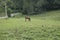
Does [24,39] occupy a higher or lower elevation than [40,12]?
higher

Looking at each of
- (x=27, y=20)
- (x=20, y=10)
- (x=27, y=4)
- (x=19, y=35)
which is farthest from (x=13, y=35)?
(x=20, y=10)

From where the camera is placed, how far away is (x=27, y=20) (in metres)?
21.9

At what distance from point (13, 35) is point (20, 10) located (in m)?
34.8

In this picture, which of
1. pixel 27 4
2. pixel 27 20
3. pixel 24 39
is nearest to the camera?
pixel 24 39

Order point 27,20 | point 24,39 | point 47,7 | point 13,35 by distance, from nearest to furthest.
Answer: point 24,39, point 13,35, point 27,20, point 47,7

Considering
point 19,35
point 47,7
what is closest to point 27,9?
point 47,7

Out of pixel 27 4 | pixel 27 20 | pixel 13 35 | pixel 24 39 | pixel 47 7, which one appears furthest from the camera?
pixel 47 7

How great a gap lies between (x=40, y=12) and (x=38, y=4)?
245 cm

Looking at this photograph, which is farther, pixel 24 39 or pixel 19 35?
pixel 19 35

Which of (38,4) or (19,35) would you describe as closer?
(19,35)

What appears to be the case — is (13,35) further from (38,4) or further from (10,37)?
(38,4)

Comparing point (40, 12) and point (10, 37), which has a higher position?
point (10, 37)

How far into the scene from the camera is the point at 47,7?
152 feet

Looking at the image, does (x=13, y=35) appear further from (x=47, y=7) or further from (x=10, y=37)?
(x=47, y=7)
